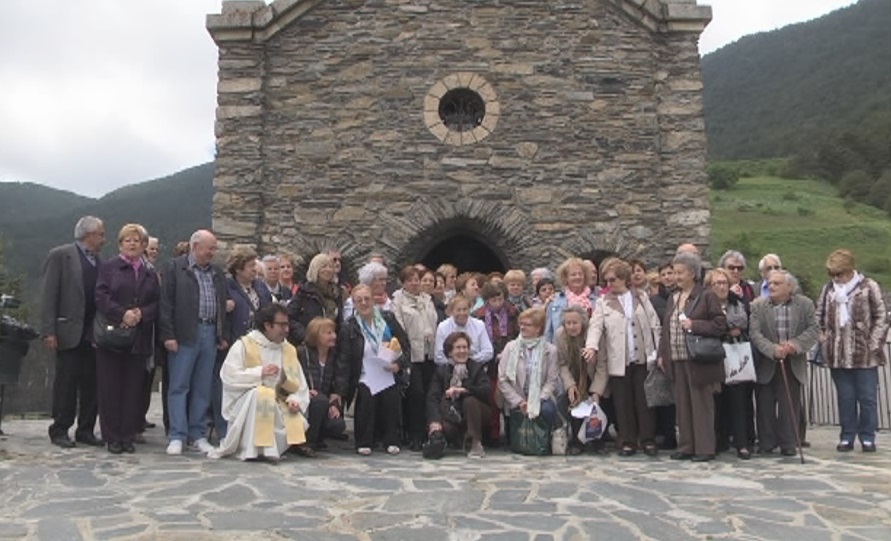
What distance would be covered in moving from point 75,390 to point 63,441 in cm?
40

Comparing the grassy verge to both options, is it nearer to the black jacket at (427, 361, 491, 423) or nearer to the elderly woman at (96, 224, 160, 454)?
the black jacket at (427, 361, 491, 423)

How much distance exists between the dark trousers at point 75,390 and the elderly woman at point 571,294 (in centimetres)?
376

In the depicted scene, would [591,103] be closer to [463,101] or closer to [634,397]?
[463,101]

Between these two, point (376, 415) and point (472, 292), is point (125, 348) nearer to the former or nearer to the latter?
point (376, 415)

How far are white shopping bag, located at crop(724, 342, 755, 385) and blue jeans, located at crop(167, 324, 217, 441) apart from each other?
13.3 feet

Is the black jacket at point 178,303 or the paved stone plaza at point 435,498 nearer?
the paved stone plaza at point 435,498

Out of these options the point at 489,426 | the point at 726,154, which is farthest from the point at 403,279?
the point at 726,154

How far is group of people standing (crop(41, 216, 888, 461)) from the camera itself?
6.28 m

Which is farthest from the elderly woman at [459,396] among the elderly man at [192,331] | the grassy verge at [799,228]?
the grassy verge at [799,228]

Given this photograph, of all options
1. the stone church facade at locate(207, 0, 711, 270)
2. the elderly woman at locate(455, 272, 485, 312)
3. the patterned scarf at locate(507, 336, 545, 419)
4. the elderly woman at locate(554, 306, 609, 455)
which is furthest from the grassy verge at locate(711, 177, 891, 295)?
the patterned scarf at locate(507, 336, 545, 419)

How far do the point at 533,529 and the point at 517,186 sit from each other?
6574 mm

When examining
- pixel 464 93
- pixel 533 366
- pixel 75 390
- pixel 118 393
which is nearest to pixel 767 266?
pixel 533 366

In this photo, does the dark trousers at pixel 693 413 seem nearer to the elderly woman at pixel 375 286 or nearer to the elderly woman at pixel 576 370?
the elderly woman at pixel 576 370

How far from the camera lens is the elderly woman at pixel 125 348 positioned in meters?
6.20
